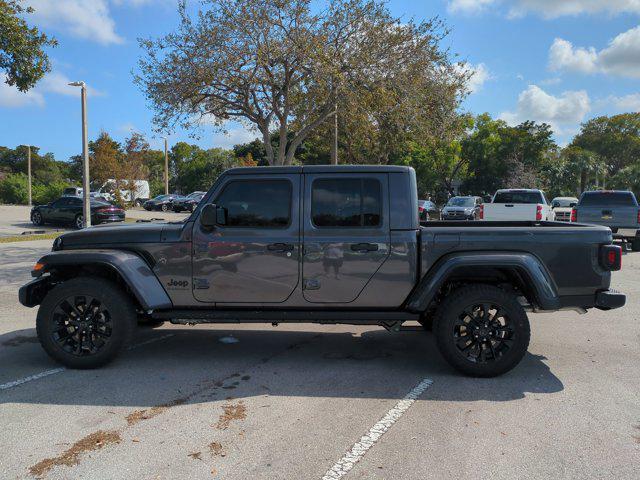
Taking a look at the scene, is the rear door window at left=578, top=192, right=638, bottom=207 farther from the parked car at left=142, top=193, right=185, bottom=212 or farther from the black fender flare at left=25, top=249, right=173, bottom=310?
the parked car at left=142, top=193, right=185, bottom=212

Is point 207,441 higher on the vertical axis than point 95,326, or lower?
lower

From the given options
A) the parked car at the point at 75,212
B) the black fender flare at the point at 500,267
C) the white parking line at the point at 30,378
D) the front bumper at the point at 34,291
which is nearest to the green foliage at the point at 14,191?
the parked car at the point at 75,212

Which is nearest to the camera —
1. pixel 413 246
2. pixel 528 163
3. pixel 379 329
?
pixel 413 246

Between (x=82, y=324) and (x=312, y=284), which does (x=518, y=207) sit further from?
(x=82, y=324)

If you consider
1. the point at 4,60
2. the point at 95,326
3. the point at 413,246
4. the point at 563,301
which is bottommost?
the point at 95,326

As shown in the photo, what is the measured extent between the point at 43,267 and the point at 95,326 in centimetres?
77

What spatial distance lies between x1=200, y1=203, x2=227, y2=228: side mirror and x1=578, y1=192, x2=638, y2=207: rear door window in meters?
14.0

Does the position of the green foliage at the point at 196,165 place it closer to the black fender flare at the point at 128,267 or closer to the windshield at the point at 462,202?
the windshield at the point at 462,202

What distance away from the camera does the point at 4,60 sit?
40.1ft

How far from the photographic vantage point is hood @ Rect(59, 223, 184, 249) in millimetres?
5211

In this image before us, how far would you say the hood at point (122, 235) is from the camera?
17.1 ft

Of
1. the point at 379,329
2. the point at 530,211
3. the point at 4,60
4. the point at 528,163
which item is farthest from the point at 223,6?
the point at 528,163

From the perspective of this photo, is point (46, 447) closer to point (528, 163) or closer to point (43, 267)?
point (43, 267)

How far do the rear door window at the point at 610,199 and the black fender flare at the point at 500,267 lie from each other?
494 inches
